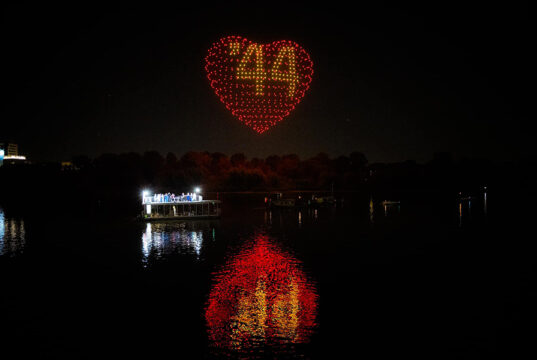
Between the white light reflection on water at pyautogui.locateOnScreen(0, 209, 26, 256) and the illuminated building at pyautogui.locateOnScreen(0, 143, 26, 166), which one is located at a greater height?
the illuminated building at pyautogui.locateOnScreen(0, 143, 26, 166)

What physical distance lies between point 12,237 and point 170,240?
533 inches

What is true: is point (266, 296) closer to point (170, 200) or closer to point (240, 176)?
point (170, 200)

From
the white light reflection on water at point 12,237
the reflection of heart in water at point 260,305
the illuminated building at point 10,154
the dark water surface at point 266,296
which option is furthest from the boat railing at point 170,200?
the illuminated building at point 10,154

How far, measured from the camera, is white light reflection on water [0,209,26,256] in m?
33.6

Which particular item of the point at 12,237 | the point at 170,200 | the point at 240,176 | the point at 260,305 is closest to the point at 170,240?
the point at 12,237

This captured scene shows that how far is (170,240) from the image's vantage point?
37.3 meters

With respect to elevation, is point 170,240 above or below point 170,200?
below

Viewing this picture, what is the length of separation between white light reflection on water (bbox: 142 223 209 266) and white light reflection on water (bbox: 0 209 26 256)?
28.5 feet

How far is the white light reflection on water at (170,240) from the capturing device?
31.5 metres

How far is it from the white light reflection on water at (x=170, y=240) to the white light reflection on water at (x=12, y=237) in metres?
8.68

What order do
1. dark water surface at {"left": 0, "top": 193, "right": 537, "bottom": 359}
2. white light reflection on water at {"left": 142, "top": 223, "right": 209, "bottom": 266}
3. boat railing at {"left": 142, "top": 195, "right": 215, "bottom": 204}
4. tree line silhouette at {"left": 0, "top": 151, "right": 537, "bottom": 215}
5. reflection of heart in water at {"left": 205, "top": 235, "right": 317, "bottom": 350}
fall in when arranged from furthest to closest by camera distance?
1. tree line silhouette at {"left": 0, "top": 151, "right": 537, "bottom": 215}
2. boat railing at {"left": 142, "top": 195, "right": 215, "bottom": 204}
3. white light reflection on water at {"left": 142, "top": 223, "right": 209, "bottom": 266}
4. reflection of heart in water at {"left": 205, "top": 235, "right": 317, "bottom": 350}
5. dark water surface at {"left": 0, "top": 193, "right": 537, "bottom": 359}

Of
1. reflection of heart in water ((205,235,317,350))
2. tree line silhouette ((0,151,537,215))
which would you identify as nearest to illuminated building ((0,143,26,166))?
tree line silhouette ((0,151,537,215))

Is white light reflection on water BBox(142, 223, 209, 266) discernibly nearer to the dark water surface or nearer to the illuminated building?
the dark water surface

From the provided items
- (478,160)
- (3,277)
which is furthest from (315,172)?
(3,277)
